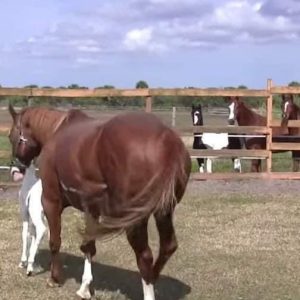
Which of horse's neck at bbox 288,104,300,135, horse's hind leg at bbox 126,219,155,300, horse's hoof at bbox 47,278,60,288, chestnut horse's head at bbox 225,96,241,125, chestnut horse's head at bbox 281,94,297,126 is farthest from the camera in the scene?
chestnut horse's head at bbox 225,96,241,125

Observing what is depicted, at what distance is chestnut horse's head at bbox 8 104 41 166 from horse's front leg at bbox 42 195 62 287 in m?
0.82

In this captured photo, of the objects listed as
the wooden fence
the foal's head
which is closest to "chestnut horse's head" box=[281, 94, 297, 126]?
the wooden fence

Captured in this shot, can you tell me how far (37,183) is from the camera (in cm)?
782

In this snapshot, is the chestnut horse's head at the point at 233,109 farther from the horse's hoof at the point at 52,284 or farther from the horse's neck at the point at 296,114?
the horse's hoof at the point at 52,284

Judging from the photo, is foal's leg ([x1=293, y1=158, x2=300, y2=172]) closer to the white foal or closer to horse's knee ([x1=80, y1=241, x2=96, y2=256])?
the white foal

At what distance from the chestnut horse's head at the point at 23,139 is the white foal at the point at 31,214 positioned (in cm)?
22

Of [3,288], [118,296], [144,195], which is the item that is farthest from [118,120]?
[3,288]

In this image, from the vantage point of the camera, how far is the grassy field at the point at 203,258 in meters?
6.99

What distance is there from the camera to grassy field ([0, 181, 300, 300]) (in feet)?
22.9

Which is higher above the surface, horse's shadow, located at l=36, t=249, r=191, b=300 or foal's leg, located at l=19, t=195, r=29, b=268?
foal's leg, located at l=19, t=195, r=29, b=268

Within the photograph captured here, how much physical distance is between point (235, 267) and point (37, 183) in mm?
2202

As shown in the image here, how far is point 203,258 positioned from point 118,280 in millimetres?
1265

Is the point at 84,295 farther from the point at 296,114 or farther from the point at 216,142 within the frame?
the point at 296,114

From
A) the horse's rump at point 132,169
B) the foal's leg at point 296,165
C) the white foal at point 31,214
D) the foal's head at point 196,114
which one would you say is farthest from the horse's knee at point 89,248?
the foal's head at point 196,114
